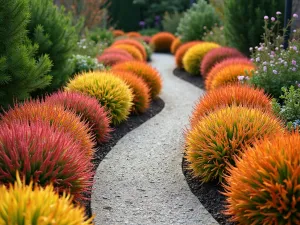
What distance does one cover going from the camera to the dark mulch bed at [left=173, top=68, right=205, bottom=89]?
429 inches

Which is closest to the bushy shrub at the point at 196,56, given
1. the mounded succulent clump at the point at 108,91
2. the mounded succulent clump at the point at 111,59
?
the mounded succulent clump at the point at 111,59

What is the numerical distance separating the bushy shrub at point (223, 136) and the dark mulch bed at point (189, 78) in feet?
19.5

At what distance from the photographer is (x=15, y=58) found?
5070mm

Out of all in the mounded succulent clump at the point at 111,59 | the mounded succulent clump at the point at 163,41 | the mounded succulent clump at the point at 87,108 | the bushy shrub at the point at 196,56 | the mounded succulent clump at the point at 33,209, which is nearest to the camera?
the mounded succulent clump at the point at 33,209

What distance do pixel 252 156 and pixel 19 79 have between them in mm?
3135

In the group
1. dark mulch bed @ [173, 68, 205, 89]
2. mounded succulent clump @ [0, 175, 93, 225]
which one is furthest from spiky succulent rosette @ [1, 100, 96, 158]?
dark mulch bed @ [173, 68, 205, 89]

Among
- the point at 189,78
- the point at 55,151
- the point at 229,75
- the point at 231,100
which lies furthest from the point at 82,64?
the point at 55,151

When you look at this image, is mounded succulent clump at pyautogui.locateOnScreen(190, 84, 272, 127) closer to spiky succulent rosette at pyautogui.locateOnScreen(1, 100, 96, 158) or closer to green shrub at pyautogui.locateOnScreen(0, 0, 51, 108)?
spiky succulent rosette at pyautogui.locateOnScreen(1, 100, 96, 158)

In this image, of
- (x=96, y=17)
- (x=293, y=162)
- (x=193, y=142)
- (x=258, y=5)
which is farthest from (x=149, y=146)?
(x=96, y=17)

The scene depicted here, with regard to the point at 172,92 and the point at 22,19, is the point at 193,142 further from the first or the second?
the point at 172,92

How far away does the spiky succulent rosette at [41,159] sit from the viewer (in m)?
3.43

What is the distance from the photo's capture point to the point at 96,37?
16188 mm

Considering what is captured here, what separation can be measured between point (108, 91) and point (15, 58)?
1786 millimetres

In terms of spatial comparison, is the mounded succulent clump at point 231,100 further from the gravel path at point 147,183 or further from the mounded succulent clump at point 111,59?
the mounded succulent clump at point 111,59
